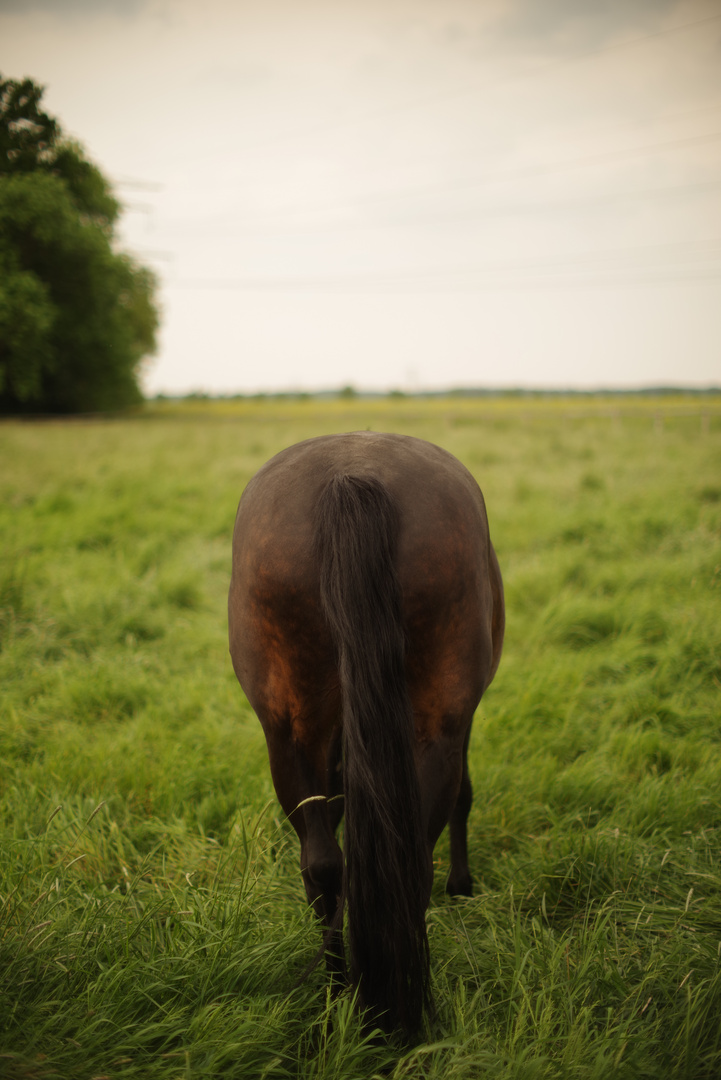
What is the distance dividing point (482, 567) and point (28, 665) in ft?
11.1

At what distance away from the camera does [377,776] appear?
1452 mm

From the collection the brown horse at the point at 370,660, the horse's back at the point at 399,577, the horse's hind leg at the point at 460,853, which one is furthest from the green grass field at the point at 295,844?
the horse's back at the point at 399,577

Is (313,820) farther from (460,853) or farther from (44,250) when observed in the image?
(44,250)

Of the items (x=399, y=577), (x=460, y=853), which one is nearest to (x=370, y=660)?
(x=399, y=577)

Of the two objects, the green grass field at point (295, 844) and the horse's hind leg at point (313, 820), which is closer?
the green grass field at point (295, 844)

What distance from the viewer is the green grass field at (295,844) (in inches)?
55.6

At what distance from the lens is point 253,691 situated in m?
1.75

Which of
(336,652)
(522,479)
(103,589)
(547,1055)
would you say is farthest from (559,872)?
(522,479)

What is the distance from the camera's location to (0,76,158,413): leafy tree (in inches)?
146

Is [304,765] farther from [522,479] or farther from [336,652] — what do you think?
[522,479]

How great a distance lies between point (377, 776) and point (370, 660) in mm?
291

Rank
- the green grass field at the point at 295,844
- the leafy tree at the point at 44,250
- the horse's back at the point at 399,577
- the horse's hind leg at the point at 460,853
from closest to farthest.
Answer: the green grass field at the point at 295,844
the horse's back at the point at 399,577
the horse's hind leg at the point at 460,853
the leafy tree at the point at 44,250

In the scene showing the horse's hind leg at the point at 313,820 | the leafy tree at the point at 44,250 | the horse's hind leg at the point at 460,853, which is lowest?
the horse's hind leg at the point at 460,853

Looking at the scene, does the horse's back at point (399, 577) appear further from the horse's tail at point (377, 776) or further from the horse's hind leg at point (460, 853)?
the horse's hind leg at point (460, 853)
